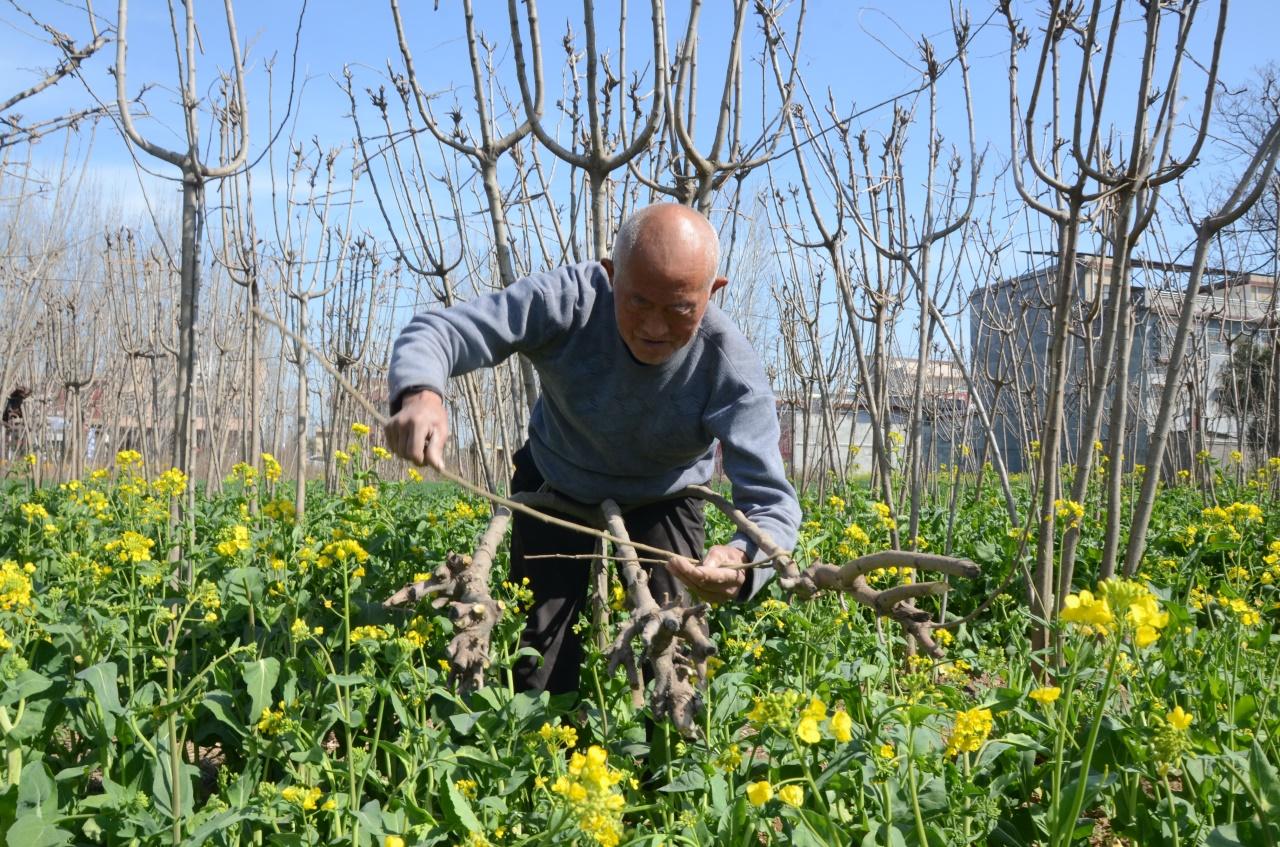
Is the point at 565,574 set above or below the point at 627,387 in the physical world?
below

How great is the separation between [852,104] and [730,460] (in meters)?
3.07

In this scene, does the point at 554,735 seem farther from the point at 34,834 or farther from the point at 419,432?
the point at 34,834

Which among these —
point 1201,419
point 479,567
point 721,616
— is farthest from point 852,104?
point 1201,419

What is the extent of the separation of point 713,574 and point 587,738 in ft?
2.74

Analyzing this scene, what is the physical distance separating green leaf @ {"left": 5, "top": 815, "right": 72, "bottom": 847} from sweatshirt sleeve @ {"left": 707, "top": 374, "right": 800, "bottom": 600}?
1630 mm

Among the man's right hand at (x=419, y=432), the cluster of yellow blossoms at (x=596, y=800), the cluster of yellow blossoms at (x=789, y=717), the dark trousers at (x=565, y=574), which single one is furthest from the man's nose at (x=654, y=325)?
the cluster of yellow blossoms at (x=596, y=800)

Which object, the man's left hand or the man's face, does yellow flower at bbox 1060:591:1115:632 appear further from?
the man's face

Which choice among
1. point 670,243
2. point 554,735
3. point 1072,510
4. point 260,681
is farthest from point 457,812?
point 1072,510

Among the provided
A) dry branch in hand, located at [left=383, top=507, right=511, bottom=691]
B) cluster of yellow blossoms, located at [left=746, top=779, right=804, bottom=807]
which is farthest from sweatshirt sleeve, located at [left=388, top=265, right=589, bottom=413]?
cluster of yellow blossoms, located at [left=746, top=779, right=804, bottom=807]

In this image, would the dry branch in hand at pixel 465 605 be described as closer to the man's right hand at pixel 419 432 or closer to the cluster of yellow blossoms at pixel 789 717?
the man's right hand at pixel 419 432

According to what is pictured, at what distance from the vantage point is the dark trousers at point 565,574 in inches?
113

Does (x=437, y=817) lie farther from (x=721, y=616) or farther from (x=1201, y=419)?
(x=1201, y=419)

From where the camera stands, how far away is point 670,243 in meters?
2.19

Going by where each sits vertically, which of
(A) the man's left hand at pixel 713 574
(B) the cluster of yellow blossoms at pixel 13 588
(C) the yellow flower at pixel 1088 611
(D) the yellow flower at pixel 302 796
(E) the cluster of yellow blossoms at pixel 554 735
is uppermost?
(C) the yellow flower at pixel 1088 611
